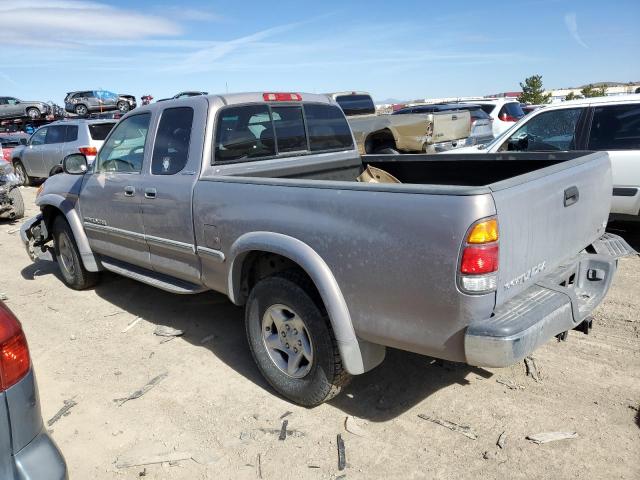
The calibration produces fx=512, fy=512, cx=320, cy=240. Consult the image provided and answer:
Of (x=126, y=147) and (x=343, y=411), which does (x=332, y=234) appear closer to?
(x=343, y=411)

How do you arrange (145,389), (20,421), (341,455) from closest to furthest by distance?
(20,421) → (341,455) → (145,389)

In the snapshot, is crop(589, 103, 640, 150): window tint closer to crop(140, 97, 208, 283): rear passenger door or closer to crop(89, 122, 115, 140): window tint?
crop(140, 97, 208, 283): rear passenger door

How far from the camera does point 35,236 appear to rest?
5.91 m

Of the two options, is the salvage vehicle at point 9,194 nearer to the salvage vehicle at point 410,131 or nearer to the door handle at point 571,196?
the salvage vehicle at point 410,131

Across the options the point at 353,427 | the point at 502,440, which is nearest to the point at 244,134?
the point at 353,427

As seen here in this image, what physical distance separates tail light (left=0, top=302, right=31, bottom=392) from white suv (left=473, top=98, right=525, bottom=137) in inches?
534

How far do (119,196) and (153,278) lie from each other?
781 millimetres

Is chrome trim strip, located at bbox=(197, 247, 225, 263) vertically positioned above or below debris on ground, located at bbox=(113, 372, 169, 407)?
above

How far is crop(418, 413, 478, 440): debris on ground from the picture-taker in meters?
2.93

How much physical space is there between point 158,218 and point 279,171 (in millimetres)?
1025

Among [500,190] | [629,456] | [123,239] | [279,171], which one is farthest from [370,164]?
[629,456]

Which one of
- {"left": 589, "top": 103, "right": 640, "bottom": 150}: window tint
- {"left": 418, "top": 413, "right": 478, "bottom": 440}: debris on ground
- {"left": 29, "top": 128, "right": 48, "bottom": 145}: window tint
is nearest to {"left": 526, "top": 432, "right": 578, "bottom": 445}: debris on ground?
{"left": 418, "top": 413, "right": 478, "bottom": 440}: debris on ground

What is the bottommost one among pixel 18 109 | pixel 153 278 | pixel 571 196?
pixel 153 278

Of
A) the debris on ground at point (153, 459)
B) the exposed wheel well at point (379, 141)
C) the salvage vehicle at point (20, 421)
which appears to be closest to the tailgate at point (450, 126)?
the exposed wheel well at point (379, 141)
